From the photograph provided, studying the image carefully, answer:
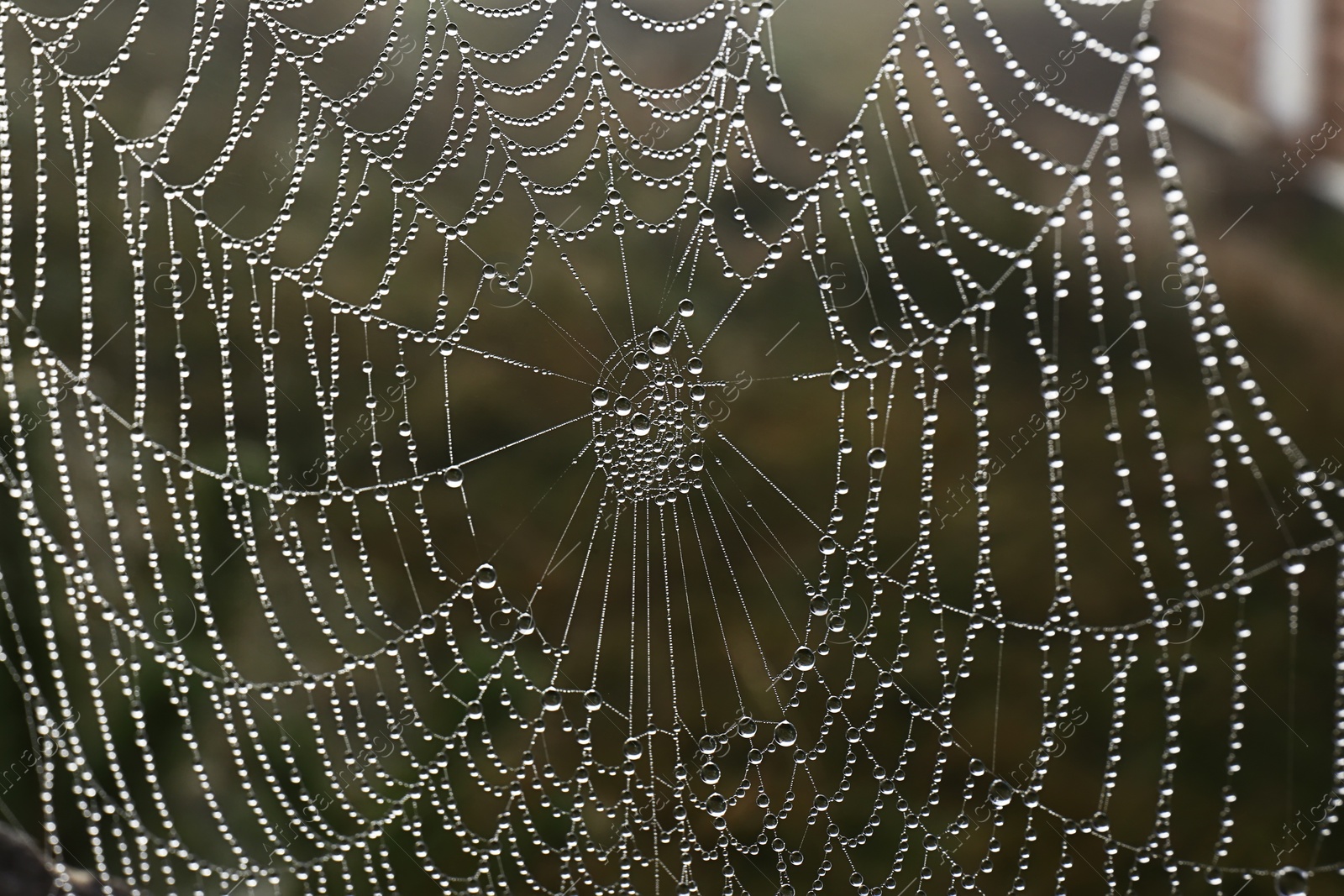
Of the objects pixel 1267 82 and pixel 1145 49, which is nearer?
pixel 1145 49

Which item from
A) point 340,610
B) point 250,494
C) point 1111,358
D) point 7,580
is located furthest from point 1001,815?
point 7,580

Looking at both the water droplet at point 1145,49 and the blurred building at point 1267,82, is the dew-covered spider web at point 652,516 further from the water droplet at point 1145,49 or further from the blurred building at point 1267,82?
the water droplet at point 1145,49

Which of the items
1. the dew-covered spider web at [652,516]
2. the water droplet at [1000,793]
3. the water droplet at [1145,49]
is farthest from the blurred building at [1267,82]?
the water droplet at [1000,793]

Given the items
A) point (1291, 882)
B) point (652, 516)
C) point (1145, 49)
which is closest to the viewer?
point (1145, 49)

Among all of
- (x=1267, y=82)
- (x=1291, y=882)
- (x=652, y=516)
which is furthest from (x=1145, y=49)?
(x=1267, y=82)

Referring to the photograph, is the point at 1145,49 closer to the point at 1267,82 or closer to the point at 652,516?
the point at 652,516

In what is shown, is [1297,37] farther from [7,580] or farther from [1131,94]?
[7,580]

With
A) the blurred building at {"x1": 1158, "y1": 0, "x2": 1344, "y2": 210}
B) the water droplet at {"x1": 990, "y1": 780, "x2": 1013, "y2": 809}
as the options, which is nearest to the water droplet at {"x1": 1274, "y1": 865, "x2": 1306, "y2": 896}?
the water droplet at {"x1": 990, "y1": 780, "x2": 1013, "y2": 809}
